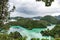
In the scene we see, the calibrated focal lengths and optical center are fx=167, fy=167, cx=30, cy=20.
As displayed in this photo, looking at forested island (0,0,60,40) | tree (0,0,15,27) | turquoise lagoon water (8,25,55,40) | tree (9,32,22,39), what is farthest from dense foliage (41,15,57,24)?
tree (0,0,15,27)

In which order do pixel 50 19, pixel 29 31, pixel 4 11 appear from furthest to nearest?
1. pixel 50 19
2. pixel 29 31
3. pixel 4 11

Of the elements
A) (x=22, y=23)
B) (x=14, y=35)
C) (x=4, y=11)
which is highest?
(x=4, y=11)

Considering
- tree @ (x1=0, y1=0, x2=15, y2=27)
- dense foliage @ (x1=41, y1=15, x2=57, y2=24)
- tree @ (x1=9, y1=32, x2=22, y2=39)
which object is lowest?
tree @ (x1=9, y1=32, x2=22, y2=39)

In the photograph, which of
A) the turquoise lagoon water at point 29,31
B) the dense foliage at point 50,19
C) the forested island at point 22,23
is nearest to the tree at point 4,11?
the forested island at point 22,23

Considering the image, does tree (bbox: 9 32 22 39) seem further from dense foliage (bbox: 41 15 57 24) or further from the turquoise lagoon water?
dense foliage (bbox: 41 15 57 24)

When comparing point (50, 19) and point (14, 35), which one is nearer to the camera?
point (14, 35)

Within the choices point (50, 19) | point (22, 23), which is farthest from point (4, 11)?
point (50, 19)

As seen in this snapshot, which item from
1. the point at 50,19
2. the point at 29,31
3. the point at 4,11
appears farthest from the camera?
the point at 50,19

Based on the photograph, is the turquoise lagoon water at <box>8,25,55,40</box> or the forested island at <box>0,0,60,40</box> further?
the turquoise lagoon water at <box>8,25,55,40</box>

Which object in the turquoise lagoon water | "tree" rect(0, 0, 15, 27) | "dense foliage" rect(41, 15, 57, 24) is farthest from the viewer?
"dense foliage" rect(41, 15, 57, 24)

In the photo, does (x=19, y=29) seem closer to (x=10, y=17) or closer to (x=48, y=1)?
(x=10, y=17)

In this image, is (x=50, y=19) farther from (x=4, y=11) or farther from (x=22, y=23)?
(x=4, y=11)
